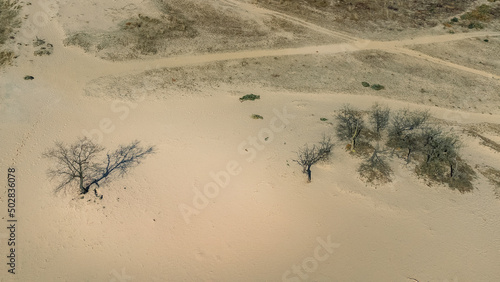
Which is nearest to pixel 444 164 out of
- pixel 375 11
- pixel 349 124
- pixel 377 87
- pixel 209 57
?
pixel 349 124

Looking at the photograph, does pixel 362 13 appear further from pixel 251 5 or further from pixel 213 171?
pixel 213 171

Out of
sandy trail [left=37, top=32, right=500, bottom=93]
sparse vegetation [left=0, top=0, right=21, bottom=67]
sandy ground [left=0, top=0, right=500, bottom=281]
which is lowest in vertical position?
sandy ground [left=0, top=0, right=500, bottom=281]

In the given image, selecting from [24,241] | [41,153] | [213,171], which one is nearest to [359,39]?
[213,171]

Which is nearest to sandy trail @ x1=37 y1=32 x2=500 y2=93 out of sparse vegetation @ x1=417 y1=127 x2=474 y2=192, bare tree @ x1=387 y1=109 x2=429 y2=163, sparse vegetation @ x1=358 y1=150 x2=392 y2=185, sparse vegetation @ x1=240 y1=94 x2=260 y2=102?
sparse vegetation @ x1=240 y1=94 x2=260 y2=102

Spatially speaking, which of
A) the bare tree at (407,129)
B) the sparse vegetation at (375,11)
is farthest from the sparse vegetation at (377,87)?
Result: the sparse vegetation at (375,11)

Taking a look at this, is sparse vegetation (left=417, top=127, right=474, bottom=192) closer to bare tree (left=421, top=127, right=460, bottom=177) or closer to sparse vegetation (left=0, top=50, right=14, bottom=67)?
bare tree (left=421, top=127, right=460, bottom=177)
